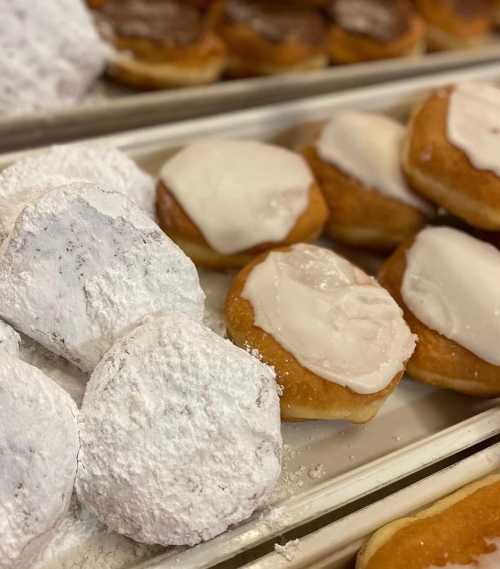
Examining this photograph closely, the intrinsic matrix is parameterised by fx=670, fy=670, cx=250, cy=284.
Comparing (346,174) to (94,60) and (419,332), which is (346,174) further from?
(94,60)

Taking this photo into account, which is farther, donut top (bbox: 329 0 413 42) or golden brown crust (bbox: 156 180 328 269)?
donut top (bbox: 329 0 413 42)

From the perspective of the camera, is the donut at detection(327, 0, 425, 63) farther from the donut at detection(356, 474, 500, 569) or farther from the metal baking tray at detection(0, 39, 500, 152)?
the donut at detection(356, 474, 500, 569)

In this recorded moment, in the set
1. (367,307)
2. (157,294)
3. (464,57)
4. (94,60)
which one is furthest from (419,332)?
(464,57)

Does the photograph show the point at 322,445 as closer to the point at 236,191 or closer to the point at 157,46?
the point at 236,191

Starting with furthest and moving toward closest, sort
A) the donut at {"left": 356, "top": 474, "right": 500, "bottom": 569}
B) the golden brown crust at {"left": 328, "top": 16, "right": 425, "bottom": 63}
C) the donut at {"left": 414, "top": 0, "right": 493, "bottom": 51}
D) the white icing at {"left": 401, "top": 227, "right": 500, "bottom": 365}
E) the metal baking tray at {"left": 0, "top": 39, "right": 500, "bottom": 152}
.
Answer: the donut at {"left": 414, "top": 0, "right": 493, "bottom": 51} → the golden brown crust at {"left": 328, "top": 16, "right": 425, "bottom": 63} → the metal baking tray at {"left": 0, "top": 39, "right": 500, "bottom": 152} → the white icing at {"left": 401, "top": 227, "right": 500, "bottom": 365} → the donut at {"left": 356, "top": 474, "right": 500, "bottom": 569}

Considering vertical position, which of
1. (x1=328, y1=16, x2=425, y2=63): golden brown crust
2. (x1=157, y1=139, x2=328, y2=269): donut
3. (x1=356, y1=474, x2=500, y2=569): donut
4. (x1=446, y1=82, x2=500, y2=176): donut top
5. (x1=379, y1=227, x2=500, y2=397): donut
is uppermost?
(x1=446, y1=82, x2=500, y2=176): donut top

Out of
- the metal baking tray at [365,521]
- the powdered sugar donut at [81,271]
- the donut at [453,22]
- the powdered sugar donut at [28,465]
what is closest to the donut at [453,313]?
the metal baking tray at [365,521]

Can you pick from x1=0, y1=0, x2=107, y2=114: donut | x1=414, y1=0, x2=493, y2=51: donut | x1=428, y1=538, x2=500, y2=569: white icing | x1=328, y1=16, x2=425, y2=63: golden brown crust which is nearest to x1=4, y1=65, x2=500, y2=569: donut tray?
x1=428, y1=538, x2=500, y2=569: white icing
